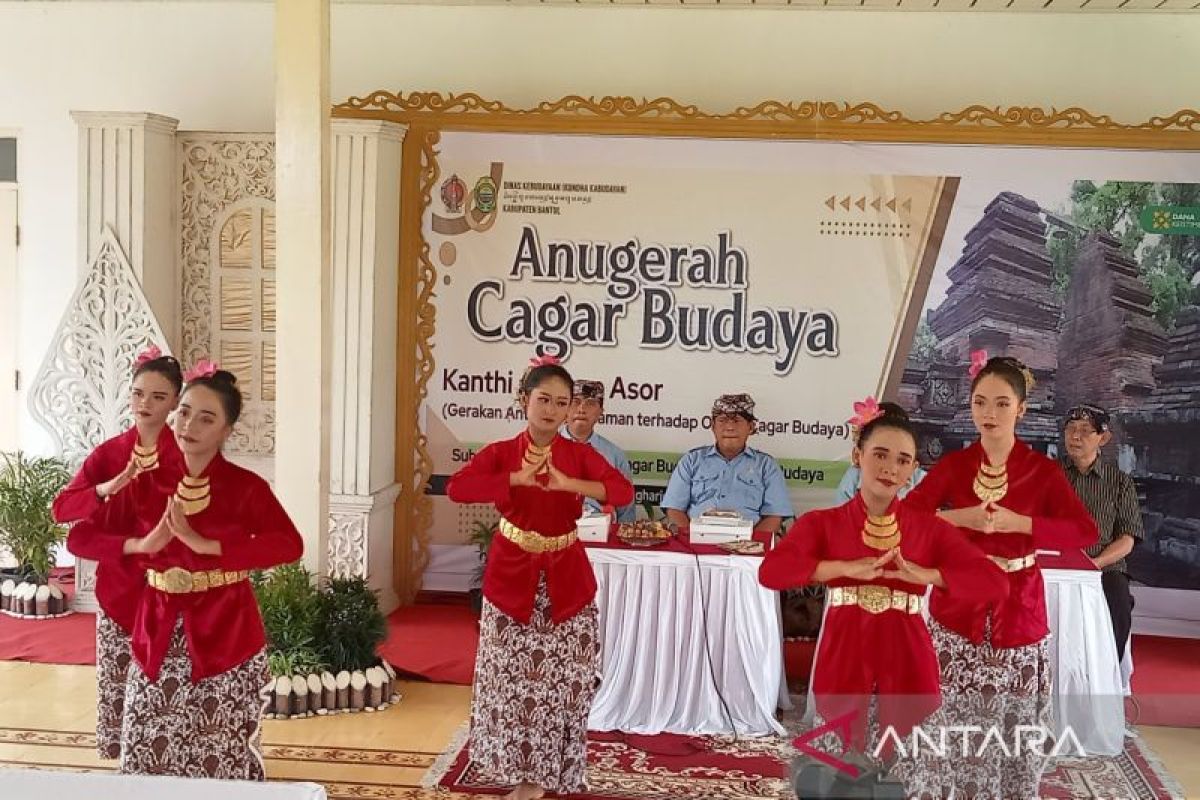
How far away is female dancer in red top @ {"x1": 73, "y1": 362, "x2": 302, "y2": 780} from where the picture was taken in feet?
12.3

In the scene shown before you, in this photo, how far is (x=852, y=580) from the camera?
375 cm

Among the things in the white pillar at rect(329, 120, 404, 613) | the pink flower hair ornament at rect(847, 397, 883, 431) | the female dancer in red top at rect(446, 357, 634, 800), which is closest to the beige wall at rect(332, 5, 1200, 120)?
the white pillar at rect(329, 120, 404, 613)

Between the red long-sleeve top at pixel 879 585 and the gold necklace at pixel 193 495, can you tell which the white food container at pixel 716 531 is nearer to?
the red long-sleeve top at pixel 879 585

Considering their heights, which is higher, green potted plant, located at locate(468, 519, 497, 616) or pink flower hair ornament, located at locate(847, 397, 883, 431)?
pink flower hair ornament, located at locate(847, 397, 883, 431)

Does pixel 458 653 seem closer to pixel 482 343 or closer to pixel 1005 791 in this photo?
pixel 482 343

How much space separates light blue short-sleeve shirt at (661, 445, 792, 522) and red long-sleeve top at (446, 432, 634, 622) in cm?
206

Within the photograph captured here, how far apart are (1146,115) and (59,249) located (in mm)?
5901

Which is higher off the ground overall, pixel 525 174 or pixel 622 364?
pixel 525 174

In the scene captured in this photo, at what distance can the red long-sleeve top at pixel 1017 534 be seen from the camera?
4250mm

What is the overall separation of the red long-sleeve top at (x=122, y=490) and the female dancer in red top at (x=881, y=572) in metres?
1.84

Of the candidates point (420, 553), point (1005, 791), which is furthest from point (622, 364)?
point (1005, 791)

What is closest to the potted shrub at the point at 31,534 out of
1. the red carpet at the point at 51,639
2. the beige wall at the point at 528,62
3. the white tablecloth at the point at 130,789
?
the red carpet at the point at 51,639

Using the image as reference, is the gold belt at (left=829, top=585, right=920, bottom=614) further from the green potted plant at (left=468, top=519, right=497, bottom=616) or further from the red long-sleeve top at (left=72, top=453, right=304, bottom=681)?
the green potted plant at (left=468, top=519, right=497, bottom=616)

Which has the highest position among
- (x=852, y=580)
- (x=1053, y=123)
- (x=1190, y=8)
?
(x=1190, y=8)
